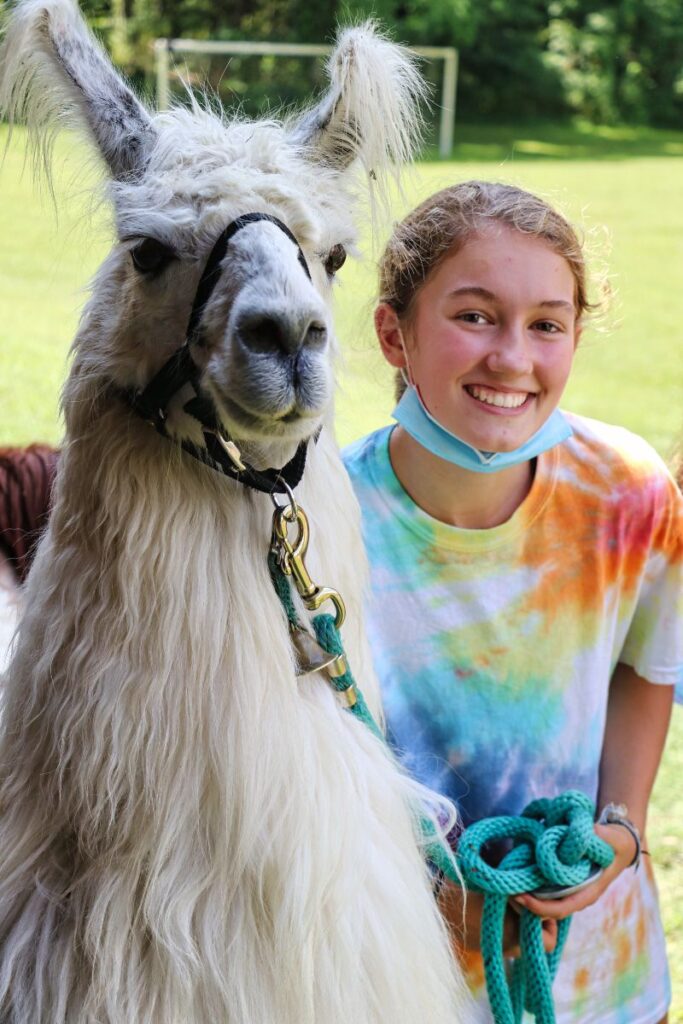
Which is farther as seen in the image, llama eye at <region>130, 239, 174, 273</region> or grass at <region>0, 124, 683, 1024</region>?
Answer: grass at <region>0, 124, 683, 1024</region>

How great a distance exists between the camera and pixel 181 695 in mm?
1324

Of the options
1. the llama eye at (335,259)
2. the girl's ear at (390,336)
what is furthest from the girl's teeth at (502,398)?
the llama eye at (335,259)

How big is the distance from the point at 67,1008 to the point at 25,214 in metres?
11.7

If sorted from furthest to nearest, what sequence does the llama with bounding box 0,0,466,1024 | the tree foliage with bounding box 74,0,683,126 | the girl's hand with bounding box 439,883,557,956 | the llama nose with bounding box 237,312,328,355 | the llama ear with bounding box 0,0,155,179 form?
the tree foliage with bounding box 74,0,683,126 → the girl's hand with bounding box 439,883,557,956 → the llama ear with bounding box 0,0,155,179 → the llama with bounding box 0,0,466,1024 → the llama nose with bounding box 237,312,328,355

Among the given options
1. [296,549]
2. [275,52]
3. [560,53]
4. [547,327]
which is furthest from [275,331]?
[560,53]

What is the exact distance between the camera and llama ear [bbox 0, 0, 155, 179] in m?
1.42

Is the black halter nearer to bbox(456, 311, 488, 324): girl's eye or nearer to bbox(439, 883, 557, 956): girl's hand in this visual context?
bbox(456, 311, 488, 324): girl's eye

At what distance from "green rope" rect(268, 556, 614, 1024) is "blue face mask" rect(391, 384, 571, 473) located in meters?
0.52

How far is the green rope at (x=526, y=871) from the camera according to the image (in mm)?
1685

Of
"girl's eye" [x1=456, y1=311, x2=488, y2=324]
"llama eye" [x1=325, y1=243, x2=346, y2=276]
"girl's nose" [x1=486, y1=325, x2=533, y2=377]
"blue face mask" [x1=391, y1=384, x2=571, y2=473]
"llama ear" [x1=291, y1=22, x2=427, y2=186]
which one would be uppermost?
"llama ear" [x1=291, y1=22, x2=427, y2=186]

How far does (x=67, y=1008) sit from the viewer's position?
1353 millimetres

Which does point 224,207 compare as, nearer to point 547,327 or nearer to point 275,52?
point 547,327

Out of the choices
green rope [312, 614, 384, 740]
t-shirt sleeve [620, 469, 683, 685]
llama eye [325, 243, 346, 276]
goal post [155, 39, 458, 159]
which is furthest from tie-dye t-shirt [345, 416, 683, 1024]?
goal post [155, 39, 458, 159]

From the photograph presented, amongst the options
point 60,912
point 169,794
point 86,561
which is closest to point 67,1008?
point 60,912
